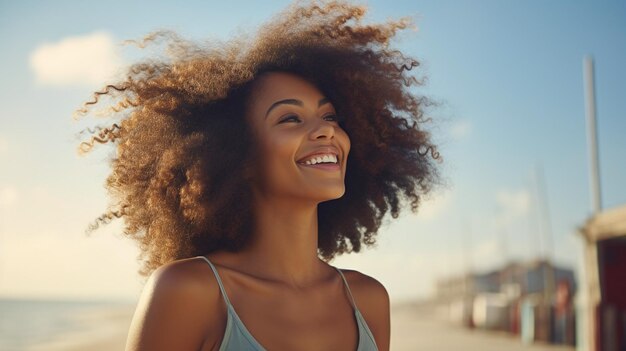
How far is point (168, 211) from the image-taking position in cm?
296

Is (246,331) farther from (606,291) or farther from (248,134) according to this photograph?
(606,291)

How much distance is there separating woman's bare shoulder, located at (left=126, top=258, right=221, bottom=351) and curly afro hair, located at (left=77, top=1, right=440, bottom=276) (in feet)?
1.38

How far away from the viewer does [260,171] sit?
289cm

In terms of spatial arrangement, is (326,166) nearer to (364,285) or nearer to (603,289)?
(364,285)

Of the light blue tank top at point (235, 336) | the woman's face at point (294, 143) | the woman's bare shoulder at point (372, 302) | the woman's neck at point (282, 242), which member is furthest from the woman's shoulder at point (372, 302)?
the light blue tank top at point (235, 336)

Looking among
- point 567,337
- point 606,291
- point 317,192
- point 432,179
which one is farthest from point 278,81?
point 567,337

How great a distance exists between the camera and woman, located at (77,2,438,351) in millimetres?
2611

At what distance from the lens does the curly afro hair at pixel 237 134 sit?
2.94 meters

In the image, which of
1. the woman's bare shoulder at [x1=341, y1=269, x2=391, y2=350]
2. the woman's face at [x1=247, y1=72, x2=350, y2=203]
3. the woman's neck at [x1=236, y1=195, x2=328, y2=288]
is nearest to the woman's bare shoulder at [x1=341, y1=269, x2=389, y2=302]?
the woman's bare shoulder at [x1=341, y1=269, x2=391, y2=350]

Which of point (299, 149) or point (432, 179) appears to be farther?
point (432, 179)

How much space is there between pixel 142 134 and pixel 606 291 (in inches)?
531

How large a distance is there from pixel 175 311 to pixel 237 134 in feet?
2.79

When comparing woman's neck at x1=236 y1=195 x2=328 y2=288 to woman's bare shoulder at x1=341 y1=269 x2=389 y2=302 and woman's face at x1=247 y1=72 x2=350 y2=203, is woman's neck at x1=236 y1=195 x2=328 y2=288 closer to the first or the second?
woman's face at x1=247 y1=72 x2=350 y2=203

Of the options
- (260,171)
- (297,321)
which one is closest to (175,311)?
(297,321)
